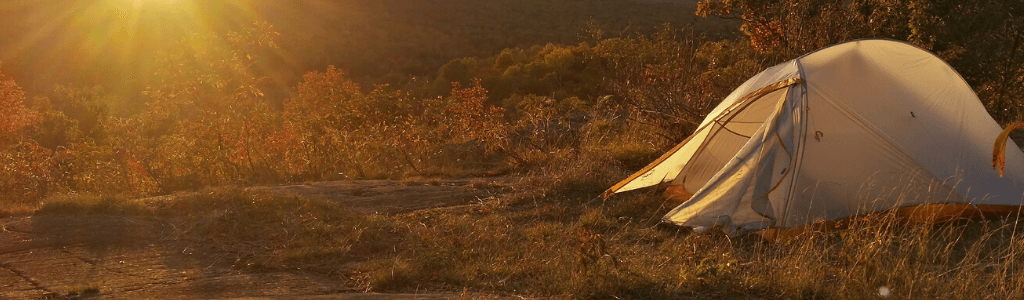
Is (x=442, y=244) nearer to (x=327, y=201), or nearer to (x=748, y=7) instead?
(x=327, y=201)

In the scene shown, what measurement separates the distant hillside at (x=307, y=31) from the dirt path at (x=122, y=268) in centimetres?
1814

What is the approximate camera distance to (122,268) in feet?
18.1

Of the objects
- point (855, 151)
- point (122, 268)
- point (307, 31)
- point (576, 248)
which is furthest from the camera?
point (307, 31)

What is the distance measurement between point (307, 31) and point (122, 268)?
32.6m

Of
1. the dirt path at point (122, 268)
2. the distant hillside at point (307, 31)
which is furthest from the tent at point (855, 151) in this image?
the distant hillside at point (307, 31)

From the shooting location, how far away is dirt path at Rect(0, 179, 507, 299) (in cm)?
492

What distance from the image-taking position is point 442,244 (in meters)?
5.95

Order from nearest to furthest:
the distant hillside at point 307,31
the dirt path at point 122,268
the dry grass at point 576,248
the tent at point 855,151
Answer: the dry grass at point 576,248
the dirt path at point 122,268
the tent at point 855,151
the distant hillside at point 307,31

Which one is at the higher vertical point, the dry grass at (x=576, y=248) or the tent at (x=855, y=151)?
the tent at (x=855, y=151)

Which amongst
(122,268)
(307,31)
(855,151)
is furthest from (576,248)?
(307,31)

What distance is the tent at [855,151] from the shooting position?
6.29 meters

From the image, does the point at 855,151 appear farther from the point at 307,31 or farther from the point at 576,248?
the point at 307,31

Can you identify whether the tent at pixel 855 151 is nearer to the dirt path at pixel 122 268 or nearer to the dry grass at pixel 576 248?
the dry grass at pixel 576 248

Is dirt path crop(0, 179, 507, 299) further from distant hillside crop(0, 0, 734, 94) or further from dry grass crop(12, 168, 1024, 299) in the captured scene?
distant hillside crop(0, 0, 734, 94)
